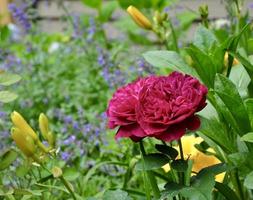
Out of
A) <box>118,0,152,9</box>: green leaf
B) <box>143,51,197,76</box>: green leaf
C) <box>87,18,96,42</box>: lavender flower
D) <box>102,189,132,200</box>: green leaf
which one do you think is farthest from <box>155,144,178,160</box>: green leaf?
<box>87,18,96,42</box>: lavender flower

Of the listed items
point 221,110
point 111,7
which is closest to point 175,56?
point 221,110

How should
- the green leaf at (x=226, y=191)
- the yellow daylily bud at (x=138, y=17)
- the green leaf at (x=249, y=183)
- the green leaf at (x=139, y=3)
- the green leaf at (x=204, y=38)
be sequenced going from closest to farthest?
the green leaf at (x=249, y=183)
the green leaf at (x=226, y=191)
the green leaf at (x=204, y=38)
the yellow daylily bud at (x=138, y=17)
the green leaf at (x=139, y=3)

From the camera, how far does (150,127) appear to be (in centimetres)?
125

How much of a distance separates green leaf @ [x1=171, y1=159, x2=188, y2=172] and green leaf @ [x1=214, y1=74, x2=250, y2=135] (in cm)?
14

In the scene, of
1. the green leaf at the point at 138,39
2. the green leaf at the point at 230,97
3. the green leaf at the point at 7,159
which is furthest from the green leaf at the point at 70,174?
the green leaf at the point at 138,39

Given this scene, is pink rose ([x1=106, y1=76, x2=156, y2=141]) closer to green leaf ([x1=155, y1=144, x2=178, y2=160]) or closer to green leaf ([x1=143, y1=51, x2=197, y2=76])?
green leaf ([x1=155, y1=144, x2=178, y2=160])

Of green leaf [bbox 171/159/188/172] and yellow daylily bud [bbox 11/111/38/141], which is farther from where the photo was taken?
yellow daylily bud [bbox 11/111/38/141]

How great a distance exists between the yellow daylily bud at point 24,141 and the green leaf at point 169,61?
0.33 metres

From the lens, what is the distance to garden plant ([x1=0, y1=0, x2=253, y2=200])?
1.29m

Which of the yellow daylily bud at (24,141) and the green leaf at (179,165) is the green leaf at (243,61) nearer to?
the green leaf at (179,165)

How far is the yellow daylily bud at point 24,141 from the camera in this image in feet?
4.49

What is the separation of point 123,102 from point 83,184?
0.58 meters

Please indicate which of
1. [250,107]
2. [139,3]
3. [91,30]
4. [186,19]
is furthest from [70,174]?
[186,19]

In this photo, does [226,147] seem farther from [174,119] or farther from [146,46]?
[146,46]
